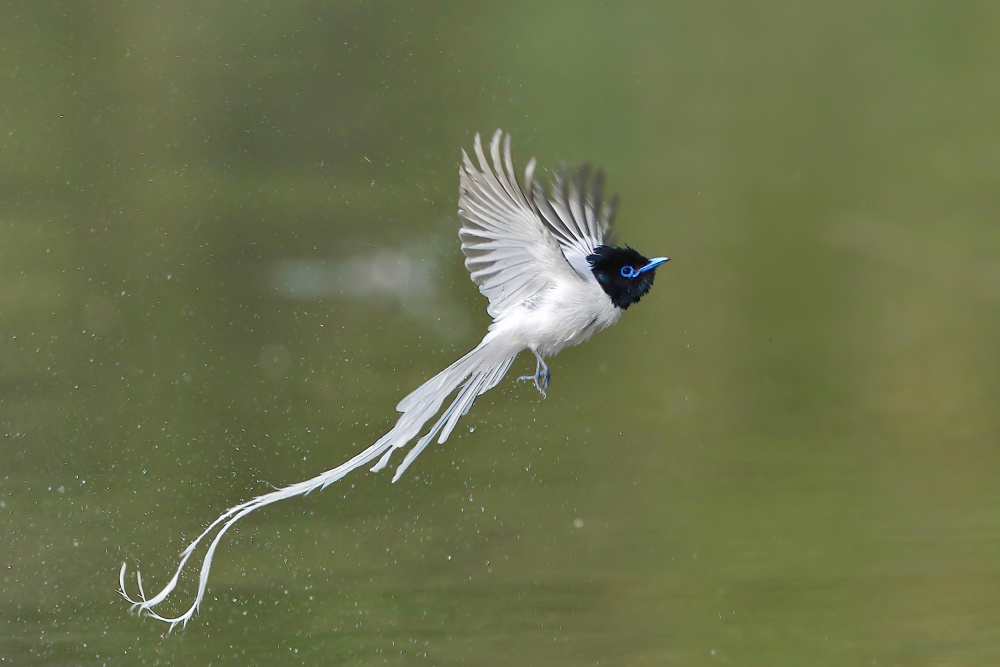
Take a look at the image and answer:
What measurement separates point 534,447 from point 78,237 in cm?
155

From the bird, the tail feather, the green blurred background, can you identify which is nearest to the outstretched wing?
the bird

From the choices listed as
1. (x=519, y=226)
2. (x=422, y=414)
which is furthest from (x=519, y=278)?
(x=422, y=414)

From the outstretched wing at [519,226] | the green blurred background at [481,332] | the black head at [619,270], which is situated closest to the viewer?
the outstretched wing at [519,226]

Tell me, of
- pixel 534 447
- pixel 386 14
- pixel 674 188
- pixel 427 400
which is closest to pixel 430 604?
pixel 534 447

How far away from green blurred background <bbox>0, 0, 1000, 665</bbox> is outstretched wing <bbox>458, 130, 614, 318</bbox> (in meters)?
0.94

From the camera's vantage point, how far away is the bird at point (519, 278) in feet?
6.32

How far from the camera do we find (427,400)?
2002 millimetres

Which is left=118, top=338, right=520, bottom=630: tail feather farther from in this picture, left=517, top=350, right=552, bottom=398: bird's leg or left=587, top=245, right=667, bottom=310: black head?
left=587, top=245, right=667, bottom=310: black head

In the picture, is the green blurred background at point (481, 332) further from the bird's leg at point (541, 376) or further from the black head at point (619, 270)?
the black head at point (619, 270)

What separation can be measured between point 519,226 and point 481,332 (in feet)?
3.94

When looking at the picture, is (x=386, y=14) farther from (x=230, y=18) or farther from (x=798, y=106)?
(x=798, y=106)

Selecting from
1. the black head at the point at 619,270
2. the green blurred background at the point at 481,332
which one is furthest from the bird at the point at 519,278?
the green blurred background at the point at 481,332

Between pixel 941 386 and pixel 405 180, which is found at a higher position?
pixel 405 180

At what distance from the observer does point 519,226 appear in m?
1.96
